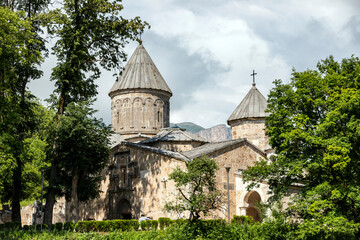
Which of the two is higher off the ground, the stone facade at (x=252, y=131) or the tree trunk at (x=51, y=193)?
the stone facade at (x=252, y=131)

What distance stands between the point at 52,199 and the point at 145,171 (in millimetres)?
6841

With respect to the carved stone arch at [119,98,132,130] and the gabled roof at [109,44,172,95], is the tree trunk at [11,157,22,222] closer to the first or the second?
the carved stone arch at [119,98,132,130]

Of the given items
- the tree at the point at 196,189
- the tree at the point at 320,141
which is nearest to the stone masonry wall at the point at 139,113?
the tree at the point at 196,189

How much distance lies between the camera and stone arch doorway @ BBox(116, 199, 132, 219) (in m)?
28.1

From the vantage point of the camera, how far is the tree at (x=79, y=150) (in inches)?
926

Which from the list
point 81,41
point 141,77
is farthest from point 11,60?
point 141,77

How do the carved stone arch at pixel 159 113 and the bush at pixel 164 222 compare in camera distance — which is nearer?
the bush at pixel 164 222

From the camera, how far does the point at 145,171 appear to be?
26781 mm

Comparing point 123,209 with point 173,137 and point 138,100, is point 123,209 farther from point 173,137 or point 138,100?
point 138,100

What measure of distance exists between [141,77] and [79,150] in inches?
494

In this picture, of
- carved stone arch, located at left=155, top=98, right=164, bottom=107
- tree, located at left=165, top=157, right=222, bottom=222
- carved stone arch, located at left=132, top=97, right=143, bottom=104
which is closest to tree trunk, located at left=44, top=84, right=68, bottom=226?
tree, located at left=165, top=157, right=222, bottom=222

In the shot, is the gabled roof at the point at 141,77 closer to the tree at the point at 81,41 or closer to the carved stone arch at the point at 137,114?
the carved stone arch at the point at 137,114

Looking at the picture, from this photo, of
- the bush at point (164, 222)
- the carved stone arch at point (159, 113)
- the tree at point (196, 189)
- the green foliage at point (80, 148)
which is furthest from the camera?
the carved stone arch at point (159, 113)

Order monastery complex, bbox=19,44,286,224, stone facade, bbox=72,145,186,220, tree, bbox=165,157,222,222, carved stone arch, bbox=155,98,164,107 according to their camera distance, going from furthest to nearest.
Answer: carved stone arch, bbox=155,98,164,107
monastery complex, bbox=19,44,286,224
stone facade, bbox=72,145,186,220
tree, bbox=165,157,222,222
